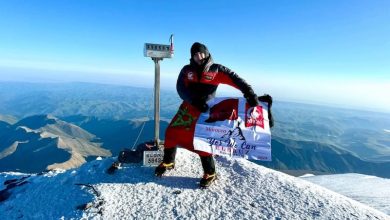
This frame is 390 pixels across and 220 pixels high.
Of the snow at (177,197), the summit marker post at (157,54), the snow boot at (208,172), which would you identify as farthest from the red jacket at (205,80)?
Result: the snow at (177,197)

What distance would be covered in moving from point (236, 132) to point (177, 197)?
2.39 m

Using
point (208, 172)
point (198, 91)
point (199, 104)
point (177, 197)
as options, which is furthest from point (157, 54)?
point (177, 197)

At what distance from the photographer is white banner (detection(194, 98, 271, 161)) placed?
8398 mm

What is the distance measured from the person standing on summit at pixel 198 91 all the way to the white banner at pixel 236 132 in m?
0.25

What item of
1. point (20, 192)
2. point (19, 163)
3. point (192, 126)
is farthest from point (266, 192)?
point (19, 163)

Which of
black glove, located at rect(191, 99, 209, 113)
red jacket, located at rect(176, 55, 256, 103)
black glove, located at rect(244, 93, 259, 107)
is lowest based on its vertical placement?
black glove, located at rect(191, 99, 209, 113)

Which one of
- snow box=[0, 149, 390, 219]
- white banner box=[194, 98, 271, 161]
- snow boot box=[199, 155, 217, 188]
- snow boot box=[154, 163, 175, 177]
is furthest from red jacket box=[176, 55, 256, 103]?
snow box=[0, 149, 390, 219]

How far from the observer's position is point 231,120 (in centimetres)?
855

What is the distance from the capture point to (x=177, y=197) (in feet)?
26.5

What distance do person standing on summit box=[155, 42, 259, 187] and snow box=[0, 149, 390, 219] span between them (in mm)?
867

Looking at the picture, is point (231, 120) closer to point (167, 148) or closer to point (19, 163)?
point (167, 148)

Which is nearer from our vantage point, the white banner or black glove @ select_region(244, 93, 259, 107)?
black glove @ select_region(244, 93, 259, 107)

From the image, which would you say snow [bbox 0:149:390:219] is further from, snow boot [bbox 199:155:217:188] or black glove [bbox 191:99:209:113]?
black glove [bbox 191:99:209:113]

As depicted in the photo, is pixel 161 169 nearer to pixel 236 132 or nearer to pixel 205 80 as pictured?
pixel 236 132
